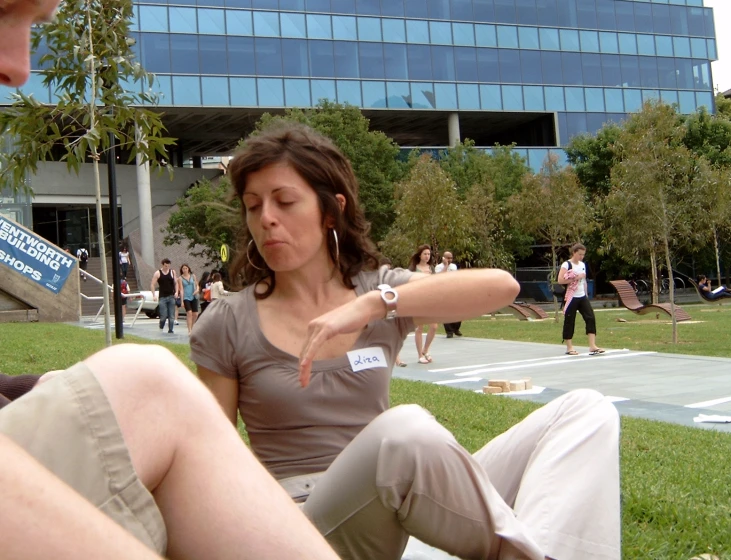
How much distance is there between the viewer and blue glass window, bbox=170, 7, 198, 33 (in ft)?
117

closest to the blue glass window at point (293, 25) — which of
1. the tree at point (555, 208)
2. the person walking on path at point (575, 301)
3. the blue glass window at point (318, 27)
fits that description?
the blue glass window at point (318, 27)

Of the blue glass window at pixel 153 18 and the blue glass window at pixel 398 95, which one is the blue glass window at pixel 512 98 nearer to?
the blue glass window at pixel 398 95

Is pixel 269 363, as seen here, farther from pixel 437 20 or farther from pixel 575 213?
pixel 437 20

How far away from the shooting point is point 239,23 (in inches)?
1439

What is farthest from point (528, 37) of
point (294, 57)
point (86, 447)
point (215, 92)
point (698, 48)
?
point (86, 447)

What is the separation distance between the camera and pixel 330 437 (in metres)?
2.06

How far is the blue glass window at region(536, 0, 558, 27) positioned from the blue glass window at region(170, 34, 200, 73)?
17.5 m

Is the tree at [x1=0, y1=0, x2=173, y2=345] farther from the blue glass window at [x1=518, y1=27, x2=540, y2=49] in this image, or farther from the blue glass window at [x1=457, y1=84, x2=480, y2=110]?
the blue glass window at [x1=518, y1=27, x2=540, y2=49]

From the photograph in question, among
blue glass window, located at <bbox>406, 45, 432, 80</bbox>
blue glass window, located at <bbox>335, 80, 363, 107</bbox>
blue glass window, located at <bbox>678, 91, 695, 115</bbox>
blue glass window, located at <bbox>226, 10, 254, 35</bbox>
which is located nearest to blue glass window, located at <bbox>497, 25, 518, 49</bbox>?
blue glass window, located at <bbox>406, 45, 432, 80</bbox>

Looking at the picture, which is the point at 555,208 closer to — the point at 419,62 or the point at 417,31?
the point at 419,62

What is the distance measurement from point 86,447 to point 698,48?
1883 inches

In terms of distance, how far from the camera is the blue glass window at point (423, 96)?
126 feet

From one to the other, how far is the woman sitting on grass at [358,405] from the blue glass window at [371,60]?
36.6 meters

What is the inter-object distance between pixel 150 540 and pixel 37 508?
28 centimetres
